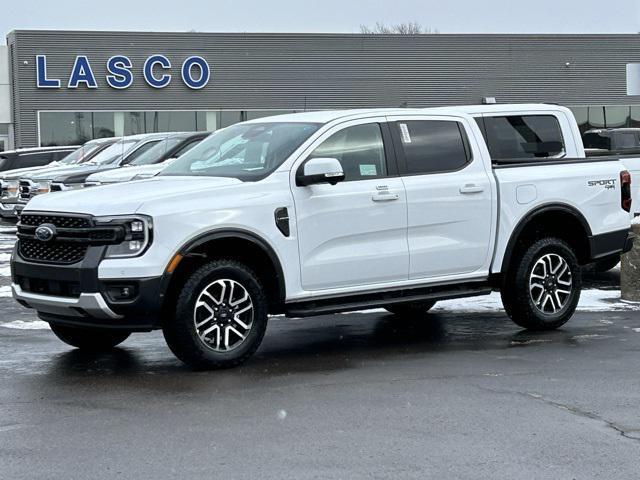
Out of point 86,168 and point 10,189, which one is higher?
point 86,168

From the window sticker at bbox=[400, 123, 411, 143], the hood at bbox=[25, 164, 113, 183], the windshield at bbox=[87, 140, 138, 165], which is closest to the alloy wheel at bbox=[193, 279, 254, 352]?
the window sticker at bbox=[400, 123, 411, 143]

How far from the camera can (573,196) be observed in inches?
404

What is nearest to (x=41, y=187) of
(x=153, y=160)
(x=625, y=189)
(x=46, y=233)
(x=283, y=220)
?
(x=153, y=160)

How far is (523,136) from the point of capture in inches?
417

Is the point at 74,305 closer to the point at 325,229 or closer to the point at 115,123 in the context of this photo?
the point at 325,229

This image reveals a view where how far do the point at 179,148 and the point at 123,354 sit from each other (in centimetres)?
1123

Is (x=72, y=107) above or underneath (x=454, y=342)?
above

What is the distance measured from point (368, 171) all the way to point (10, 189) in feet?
56.8

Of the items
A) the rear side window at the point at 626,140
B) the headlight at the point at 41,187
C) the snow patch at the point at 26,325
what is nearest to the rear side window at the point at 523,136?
the snow patch at the point at 26,325

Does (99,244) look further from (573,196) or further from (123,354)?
(573,196)

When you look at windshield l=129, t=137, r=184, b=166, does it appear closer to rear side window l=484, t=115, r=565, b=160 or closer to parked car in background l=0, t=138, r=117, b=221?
parked car in background l=0, t=138, r=117, b=221

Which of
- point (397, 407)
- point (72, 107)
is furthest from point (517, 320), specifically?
point (72, 107)

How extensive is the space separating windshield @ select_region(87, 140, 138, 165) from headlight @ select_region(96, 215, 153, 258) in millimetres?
13935

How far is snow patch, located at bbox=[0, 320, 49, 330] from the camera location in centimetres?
1074
